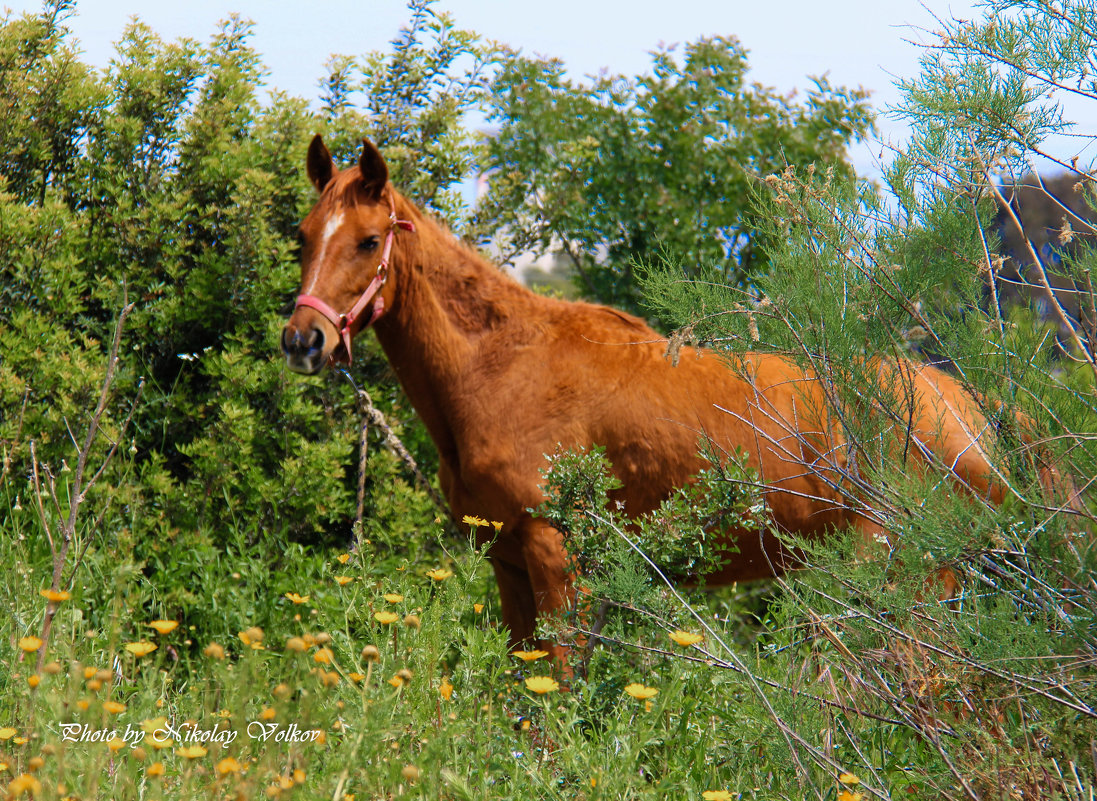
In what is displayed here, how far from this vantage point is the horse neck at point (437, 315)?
3.76 meters

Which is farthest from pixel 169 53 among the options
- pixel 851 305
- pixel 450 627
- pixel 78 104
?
pixel 851 305

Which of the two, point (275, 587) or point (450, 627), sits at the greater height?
point (450, 627)

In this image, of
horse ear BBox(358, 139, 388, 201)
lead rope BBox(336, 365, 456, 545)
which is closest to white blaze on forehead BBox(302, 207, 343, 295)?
Result: horse ear BBox(358, 139, 388, 201)

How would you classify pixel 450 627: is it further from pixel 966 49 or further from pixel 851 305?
pixel 966 49

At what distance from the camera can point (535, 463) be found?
3.60m

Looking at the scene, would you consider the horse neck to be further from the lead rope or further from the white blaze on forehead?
the lead rope

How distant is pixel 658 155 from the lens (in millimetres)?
6160

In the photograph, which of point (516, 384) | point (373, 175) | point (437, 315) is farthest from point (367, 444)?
point (373, 175)

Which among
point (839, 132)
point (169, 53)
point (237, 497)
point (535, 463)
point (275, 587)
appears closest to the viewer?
point (535, 463)

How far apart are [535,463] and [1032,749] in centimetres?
192

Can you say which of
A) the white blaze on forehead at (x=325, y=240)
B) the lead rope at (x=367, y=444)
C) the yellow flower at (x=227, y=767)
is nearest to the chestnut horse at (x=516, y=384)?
the white blaze on forehead at (x=325, y=240)

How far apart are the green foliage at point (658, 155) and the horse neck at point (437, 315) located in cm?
205

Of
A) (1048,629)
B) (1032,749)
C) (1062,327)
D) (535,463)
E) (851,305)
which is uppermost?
(1062,327)

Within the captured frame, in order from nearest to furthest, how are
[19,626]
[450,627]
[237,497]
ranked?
[450,627] < [19,626] < [237,497]
